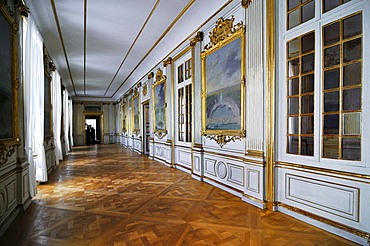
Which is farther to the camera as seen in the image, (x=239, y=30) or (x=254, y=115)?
(x=239, y=30)

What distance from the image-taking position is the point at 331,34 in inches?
104

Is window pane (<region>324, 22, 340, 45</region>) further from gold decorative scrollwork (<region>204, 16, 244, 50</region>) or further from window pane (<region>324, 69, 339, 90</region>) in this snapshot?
gold decorative scrollwork (<region>204, 16, 244, 50</region>)

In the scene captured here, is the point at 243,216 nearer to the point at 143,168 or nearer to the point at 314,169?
the point at 314,169

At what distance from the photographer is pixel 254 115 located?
11.9ft

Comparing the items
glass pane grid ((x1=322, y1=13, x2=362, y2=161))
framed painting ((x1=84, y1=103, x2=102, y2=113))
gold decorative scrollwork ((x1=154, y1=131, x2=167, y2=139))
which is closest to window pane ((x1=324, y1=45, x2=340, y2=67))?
glass pane grid ((x1=322, y1=13, x2=362, y2=161))

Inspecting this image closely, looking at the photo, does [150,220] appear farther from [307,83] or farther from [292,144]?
[307,83]

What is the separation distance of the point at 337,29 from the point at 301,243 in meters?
2.49

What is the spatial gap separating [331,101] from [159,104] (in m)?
6.21

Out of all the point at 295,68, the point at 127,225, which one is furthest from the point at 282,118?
the point at 127,225

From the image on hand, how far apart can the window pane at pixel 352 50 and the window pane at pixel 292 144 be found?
1151 millimetres

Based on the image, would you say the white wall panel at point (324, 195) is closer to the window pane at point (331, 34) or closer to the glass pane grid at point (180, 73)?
the window pane at point (331, 34)

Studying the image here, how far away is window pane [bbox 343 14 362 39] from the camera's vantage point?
239 centimetres

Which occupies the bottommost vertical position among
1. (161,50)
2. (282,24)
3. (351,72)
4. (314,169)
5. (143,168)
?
(143,168)

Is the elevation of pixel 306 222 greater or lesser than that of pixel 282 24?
lesser
